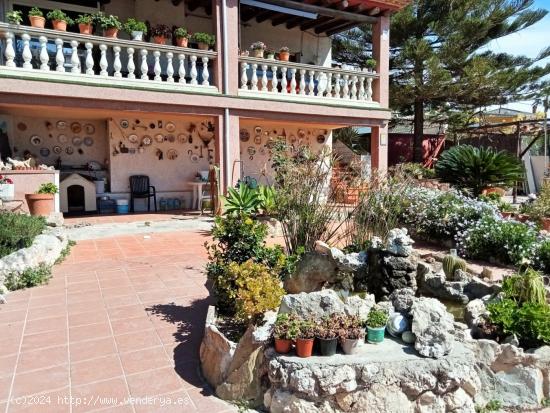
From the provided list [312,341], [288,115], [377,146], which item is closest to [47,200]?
[288,115]

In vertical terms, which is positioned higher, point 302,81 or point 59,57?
point 302,81

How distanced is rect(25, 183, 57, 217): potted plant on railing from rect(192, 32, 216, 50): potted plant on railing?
14.6 feet

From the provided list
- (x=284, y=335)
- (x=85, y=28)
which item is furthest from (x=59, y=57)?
(x=284, y=335)

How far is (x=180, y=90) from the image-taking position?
897 centimetres

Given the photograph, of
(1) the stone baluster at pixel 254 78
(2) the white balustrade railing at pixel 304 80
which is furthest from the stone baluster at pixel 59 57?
(1) the stone baluster at pixel 254 78

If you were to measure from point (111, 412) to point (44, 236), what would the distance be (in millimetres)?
4232

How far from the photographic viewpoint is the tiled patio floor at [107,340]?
2.84 m

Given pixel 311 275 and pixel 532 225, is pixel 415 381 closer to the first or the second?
pixel 311 275

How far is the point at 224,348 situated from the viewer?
3023 millimetres

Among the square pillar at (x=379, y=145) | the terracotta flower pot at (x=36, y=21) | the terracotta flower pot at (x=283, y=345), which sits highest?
the terracotta flower pot at (x=36, y=21)

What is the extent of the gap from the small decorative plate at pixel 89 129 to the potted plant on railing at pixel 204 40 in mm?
3651

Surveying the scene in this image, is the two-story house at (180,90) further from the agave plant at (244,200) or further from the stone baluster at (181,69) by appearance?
the agave plant at (244,200)

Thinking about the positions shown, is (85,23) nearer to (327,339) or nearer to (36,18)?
(36,18)

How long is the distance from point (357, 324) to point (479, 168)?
6.69 m
